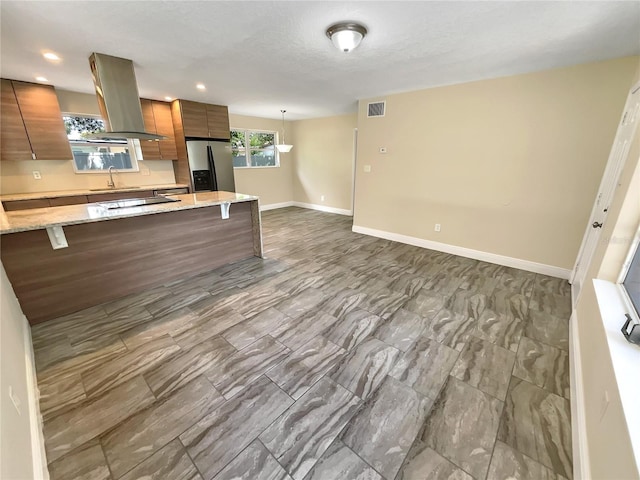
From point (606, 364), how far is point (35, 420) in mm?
2924

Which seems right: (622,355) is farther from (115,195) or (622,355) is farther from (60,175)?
(60,175)

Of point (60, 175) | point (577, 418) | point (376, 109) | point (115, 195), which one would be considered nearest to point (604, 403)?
point (577, 418)

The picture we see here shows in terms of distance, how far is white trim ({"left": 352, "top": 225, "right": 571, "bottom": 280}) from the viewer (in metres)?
3.28

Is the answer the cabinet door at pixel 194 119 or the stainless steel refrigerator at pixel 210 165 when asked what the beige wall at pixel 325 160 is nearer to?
Answer: the stainless steel refrigerator at pixel 210 165

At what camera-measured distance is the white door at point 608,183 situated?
233 cm

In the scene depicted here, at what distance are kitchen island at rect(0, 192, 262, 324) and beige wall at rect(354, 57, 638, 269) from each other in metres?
2.64

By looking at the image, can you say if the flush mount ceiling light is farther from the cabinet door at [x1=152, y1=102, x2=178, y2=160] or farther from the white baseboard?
the white baseboard

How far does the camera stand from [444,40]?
7.41ft

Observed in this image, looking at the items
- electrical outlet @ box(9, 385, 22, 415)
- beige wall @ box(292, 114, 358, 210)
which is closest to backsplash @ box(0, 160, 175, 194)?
beige wall @ box(292, 114, 358, 210)

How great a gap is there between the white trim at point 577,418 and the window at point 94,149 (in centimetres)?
612

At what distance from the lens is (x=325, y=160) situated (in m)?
6.90

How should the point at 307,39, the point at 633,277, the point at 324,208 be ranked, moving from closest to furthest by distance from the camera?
the point at 633,277 → the point at 307,39 → the point at 324,208

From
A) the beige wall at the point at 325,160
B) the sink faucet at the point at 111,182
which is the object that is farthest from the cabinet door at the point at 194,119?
the beige wall at the point at 325,160

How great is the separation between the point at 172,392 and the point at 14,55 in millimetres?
3706
